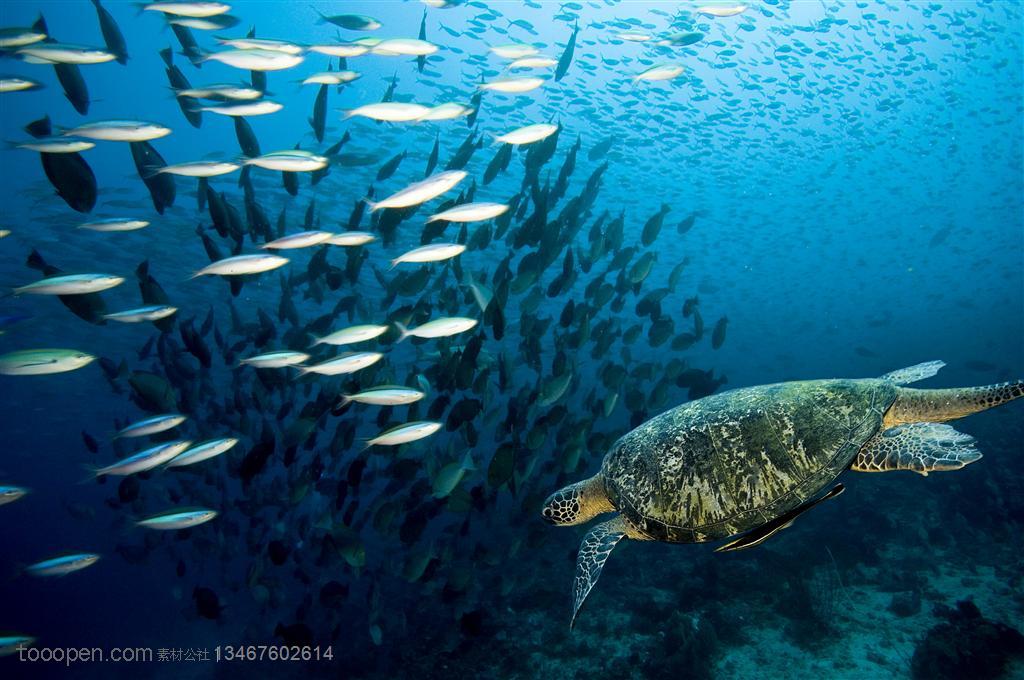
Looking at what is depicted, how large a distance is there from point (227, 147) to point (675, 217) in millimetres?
28295

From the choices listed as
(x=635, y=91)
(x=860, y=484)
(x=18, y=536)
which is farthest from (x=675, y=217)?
(x=18, y=536)

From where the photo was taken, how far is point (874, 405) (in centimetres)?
347

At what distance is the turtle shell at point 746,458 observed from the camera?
3193mm

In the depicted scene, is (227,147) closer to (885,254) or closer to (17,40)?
(17,40)

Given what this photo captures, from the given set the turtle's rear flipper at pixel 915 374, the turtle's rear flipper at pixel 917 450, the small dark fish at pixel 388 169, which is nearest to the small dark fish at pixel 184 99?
the small dark fish at pixel 388 169

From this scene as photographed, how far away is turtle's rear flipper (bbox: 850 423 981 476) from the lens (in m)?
2.76

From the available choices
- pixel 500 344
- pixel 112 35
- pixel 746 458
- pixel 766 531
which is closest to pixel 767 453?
pixel 746 458

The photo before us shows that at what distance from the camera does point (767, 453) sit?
3309 millimetres

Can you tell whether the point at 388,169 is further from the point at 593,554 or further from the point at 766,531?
the point at 766,531

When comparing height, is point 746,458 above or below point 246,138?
below

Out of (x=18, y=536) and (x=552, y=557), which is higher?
(x=552, y=557)

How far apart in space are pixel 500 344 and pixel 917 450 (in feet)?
51.8

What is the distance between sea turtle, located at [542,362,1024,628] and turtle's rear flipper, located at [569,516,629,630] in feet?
0.04

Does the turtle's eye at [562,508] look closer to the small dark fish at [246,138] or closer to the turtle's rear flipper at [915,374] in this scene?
the turtle's rear flipper at [915,374]
